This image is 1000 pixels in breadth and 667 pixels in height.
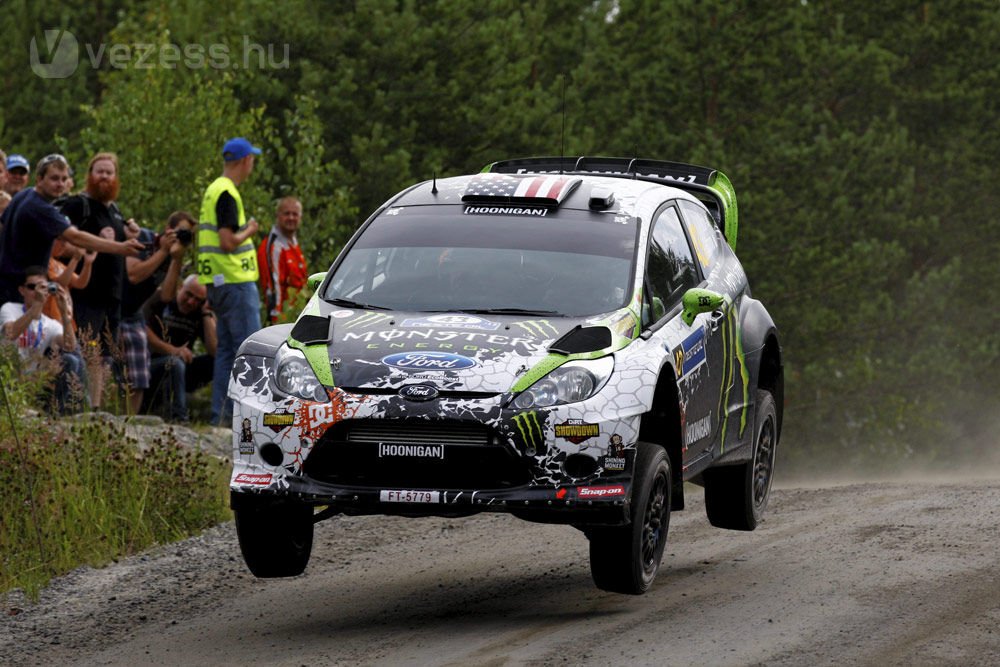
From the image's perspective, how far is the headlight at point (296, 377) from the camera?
7.83 m

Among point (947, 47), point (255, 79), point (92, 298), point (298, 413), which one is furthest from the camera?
point (947, 47)

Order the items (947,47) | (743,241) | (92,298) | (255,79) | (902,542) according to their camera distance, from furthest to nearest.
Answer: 1. (947,47)
2. (743,241)
3. (255,79)
4. (92,298)
5. (902,542)

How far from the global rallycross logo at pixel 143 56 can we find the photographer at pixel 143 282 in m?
11.1

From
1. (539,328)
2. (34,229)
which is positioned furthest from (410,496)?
(34,229)

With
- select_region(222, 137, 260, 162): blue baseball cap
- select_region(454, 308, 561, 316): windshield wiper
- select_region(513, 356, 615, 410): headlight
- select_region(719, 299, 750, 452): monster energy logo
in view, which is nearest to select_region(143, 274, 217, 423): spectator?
select_region(222, 137, 260, 162): blue baseball cap

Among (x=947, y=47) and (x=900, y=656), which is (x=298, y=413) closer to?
(x=900, y=656)

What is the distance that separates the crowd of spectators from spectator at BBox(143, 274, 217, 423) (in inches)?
0.5

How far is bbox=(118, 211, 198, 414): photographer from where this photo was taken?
1407 cm

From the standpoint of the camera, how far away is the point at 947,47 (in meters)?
44.6

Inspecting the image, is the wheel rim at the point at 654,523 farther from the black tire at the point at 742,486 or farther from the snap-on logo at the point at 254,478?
the black tire at the point at 742,486

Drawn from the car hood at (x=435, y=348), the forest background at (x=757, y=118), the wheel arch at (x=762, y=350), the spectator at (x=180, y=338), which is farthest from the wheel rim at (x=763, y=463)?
the forest background at (x=757, y=118)

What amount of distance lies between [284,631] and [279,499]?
0.69m

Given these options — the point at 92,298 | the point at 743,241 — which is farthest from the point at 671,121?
the point at 92,298

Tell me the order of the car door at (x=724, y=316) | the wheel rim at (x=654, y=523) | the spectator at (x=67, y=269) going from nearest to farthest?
the wheel rim at (x=654, y=523)
the car door at (x=724, y=316)
the spectator at (x=67, y=269)
